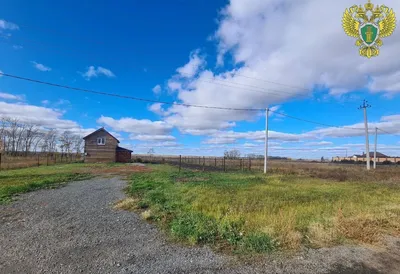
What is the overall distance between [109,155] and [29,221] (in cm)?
3377

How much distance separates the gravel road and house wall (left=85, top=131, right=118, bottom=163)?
110 ft

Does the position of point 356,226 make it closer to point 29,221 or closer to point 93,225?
point 93,225

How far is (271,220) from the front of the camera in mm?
5801

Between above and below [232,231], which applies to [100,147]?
above

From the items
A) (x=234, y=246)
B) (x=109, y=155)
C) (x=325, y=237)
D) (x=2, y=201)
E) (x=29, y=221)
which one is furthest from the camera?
(x=109, y=155)

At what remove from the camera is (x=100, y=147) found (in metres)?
38.2

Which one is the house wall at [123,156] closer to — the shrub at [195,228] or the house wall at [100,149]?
the house wall at [100,149]

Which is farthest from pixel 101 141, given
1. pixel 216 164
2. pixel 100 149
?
pixel 216 164

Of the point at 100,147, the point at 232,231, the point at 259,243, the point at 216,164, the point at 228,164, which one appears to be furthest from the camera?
the point at 216,164

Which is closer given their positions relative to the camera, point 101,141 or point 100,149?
point 100,149

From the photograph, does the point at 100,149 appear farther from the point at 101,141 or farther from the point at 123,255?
the point at 123,255

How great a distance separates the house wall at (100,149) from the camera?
1489 inches

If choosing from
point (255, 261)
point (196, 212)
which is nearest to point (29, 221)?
point (196, 212)

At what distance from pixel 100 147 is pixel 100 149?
30cm
